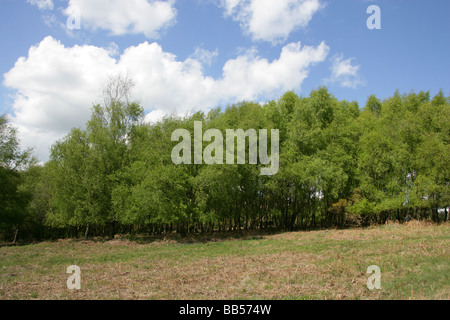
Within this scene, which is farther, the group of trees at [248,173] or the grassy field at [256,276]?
the group of trees at [248,173]

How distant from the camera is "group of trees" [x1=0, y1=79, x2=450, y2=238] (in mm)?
26938

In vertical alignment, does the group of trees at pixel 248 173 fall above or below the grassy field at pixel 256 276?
above

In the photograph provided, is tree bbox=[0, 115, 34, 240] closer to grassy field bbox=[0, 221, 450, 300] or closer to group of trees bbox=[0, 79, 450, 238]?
group of trees bbox=[0, 79, 450, 238]

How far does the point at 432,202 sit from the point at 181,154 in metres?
26.8

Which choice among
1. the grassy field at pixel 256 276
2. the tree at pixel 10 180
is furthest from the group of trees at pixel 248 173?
the grassy field at pixel 256 276

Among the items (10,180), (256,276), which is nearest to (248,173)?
(256,276)

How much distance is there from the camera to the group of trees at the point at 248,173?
26.9m

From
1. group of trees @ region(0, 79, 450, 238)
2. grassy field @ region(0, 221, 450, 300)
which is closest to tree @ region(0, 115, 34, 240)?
group of trees @ region(0, 79, 450, 238)

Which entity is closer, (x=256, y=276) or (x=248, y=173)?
(x=256, y=276)

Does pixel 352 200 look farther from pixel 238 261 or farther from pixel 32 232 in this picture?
pixel 32 232

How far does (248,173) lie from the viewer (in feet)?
104

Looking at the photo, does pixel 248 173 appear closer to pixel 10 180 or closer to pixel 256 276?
pixel 256 276

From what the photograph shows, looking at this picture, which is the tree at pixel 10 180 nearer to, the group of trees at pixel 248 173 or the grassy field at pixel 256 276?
the group of trees at pixel 248 173

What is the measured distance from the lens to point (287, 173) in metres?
31.4
